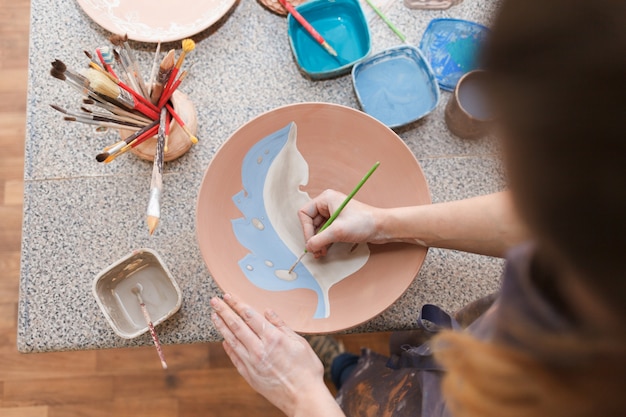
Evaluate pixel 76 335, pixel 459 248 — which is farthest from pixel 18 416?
pixel 459 248

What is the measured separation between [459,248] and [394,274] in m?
0.12

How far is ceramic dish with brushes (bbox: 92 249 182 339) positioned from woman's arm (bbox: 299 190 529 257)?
10.6 inches

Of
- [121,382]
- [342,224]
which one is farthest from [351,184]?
[121,382]

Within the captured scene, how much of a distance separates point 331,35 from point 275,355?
0.60 metres

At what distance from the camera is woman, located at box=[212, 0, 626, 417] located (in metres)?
0.29

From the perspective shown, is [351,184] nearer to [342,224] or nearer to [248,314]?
[342,224]

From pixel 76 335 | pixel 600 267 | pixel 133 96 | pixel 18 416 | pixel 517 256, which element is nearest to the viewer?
pixel 600 267

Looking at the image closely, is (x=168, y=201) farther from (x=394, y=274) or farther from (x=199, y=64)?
(x=394, y=274)

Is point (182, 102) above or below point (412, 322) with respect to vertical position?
above

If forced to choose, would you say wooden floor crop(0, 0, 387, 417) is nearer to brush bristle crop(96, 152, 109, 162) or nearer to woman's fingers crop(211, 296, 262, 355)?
woman's fingers crop(211, 296, 262, 355)

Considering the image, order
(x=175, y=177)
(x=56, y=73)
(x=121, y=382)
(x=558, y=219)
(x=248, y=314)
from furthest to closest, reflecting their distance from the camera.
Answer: (x=121, y=382) → (x=175, y=177) → (x=248, y=314) → (x=56, y=73) → (x=558, y=219)

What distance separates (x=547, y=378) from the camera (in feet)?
1.17

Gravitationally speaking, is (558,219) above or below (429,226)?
above

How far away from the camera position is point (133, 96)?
28.5 inches
